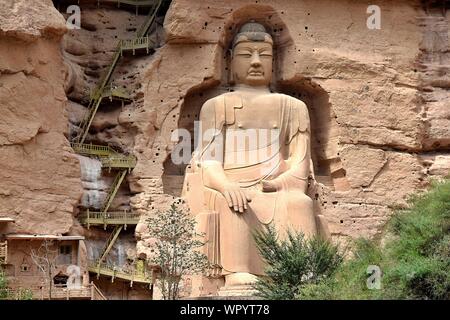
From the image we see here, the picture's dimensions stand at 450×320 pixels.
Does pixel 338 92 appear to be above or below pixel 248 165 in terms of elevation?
above

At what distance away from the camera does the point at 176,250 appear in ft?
46.1

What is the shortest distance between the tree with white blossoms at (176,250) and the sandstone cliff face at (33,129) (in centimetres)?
199

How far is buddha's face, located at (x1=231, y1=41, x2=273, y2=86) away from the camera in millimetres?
17250

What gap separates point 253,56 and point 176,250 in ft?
14.7

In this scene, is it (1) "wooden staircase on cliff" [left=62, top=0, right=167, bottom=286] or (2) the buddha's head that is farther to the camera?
(2) the buddha's head

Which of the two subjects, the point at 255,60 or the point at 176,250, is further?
the point at 255,60

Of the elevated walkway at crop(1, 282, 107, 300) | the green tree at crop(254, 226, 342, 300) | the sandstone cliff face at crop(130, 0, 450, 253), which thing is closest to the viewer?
the green tree at crop(254, 226, 342, 300)

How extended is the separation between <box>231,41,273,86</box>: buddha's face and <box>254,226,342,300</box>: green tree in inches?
161
